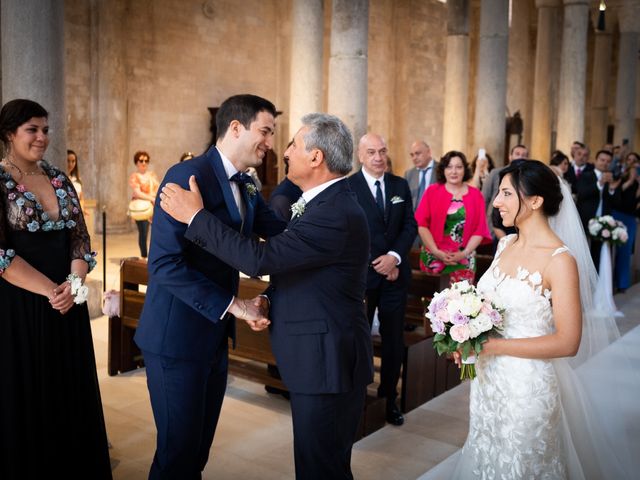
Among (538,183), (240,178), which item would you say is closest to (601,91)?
(538,183)

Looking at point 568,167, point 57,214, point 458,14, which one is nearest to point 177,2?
point 458,14

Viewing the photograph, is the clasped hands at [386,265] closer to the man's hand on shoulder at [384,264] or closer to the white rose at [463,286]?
the man's hand on shoulder at [384,264]

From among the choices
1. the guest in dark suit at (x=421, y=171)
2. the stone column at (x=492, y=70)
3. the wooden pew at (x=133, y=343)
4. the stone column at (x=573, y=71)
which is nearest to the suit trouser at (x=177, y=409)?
the wooden pew at (x=133, y=343)

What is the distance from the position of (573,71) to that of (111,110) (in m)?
10.7

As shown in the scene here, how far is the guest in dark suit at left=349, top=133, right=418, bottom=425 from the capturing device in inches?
191

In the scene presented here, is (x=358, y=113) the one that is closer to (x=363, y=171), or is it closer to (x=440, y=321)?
(x=363, y=171)

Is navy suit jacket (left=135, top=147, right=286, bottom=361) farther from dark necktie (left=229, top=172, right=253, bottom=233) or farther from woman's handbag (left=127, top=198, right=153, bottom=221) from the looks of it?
woman's handbag (left=127, top=198, right=153, bottom=221)

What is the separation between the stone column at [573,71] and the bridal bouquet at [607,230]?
27.8 ft

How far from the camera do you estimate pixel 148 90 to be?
48.7 ft

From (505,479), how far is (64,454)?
6.90 feet

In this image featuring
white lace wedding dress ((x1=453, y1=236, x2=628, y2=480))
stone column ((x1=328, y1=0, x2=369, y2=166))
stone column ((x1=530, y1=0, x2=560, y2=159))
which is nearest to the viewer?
white lace wedding dress ((x1=453, y1=236, x2=628, y2=480))

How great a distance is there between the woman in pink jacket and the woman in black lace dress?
3.27 metres

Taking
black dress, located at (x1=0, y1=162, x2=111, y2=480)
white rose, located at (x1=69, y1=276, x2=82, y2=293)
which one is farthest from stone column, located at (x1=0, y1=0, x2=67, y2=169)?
white rose, located at (x1=69, y1=276, x2=82, y2=293)

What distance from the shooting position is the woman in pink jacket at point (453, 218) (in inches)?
229
